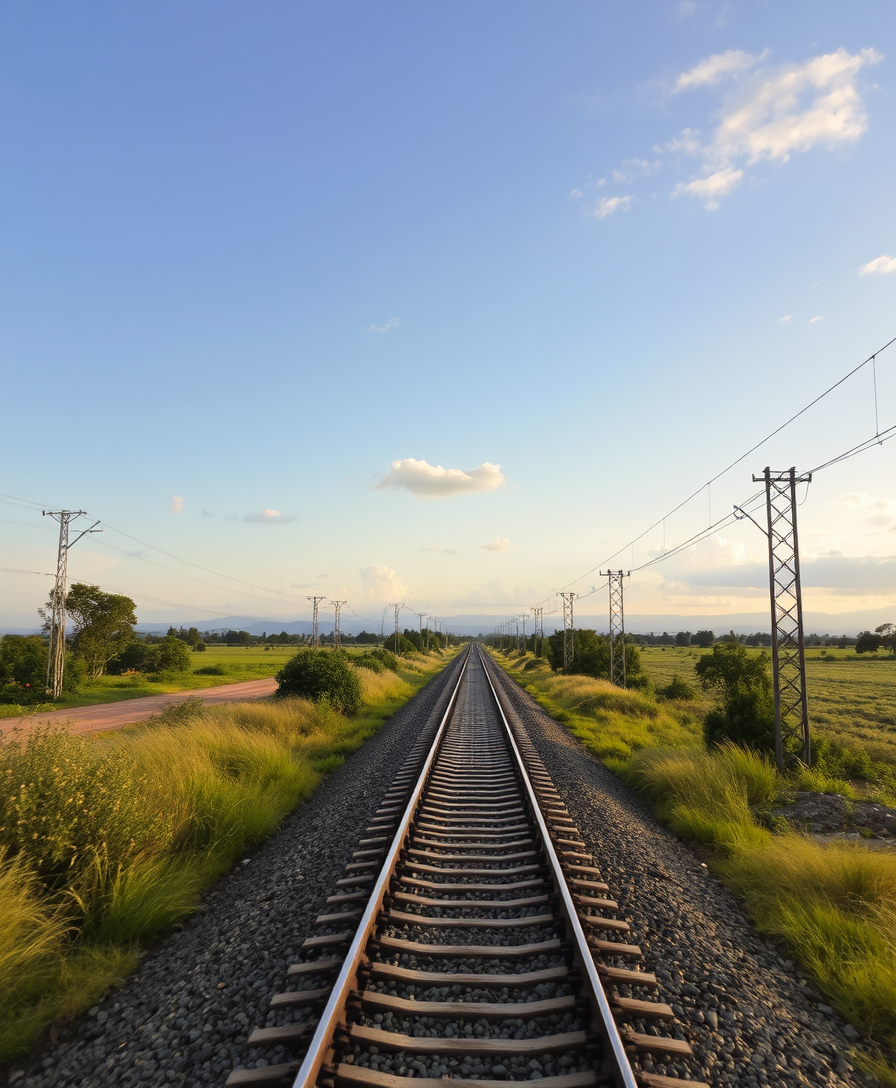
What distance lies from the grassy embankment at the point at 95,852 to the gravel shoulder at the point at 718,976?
3.83 meters

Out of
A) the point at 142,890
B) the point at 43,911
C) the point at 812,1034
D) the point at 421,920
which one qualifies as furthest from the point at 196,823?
the point at 812,1034

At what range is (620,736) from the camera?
14914 millimetres

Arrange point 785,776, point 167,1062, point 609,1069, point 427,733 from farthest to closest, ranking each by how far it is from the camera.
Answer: point 427,733 → point 785,776 → point 167,1062 → point 609,1069

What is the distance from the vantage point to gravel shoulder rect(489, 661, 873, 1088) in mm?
3248

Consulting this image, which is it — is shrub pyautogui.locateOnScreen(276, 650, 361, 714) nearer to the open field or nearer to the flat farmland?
the open field

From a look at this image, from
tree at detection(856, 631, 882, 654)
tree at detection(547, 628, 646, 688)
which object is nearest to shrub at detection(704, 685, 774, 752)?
tree at detection(547, 628, 646, 688)

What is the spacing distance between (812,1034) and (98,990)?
15.0 feet

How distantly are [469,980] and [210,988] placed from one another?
5.65 ft

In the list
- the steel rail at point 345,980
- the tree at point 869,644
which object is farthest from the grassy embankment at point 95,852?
the tree at point 869,644

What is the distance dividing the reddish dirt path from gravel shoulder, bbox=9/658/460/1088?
33.3 ft

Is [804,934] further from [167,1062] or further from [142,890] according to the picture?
[142,890]

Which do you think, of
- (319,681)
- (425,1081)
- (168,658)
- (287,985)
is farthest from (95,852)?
(168,658)

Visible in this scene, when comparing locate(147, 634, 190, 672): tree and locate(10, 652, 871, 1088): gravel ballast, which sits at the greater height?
locate(10, 652, 871, 1088): gravel ballast

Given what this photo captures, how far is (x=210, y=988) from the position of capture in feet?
12.6
